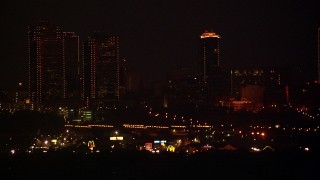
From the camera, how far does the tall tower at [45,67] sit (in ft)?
185

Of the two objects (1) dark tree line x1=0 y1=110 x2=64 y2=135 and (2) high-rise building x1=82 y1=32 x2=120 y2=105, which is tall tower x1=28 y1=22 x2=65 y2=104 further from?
(1) dark tree line x1=0 y1=110 x2=64 y2=135

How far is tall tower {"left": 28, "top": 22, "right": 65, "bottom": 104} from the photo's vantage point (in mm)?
56438

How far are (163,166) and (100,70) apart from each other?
147 feet

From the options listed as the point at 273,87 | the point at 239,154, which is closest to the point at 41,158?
the point at 239,154

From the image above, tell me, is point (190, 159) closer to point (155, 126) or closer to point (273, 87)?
point (155, 126)

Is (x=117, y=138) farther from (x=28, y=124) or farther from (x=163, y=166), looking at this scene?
(x=163, y=166)

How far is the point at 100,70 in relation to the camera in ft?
193

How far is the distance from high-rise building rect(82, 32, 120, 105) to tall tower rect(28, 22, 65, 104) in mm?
2517

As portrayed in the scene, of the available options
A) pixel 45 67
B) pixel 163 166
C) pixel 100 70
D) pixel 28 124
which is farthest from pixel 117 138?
pixel 100 70

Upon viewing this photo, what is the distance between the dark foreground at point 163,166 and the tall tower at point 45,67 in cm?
3970

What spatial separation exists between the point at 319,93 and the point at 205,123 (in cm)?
934

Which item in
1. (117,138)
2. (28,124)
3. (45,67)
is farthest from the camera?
(45,67)

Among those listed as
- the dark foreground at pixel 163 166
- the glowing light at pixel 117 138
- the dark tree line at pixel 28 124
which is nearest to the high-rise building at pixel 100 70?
the dark tree line at pixel 28 124

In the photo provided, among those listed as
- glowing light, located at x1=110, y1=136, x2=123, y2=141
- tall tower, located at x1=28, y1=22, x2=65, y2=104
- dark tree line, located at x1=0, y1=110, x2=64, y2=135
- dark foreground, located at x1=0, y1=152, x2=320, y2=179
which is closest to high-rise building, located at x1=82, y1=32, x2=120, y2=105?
tall tower, located at x1=28, y1=22, x2=65, y2=104
